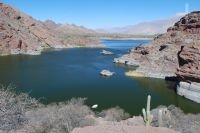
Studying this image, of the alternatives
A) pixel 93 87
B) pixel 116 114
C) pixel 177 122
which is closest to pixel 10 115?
pixel 177 122

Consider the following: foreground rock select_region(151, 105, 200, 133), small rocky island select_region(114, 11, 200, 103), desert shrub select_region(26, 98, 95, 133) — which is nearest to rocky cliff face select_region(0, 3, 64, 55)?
small rocky island select_region(114, 11, 200, 103)

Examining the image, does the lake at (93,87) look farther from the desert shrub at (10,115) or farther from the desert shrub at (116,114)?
the desert shrub at (10,115)

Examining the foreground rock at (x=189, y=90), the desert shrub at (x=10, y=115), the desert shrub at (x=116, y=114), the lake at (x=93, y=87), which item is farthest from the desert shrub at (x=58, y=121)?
the foreground rock at (x=189, y=90)

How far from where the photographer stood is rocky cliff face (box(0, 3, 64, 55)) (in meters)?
137

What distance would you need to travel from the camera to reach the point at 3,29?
465 ft

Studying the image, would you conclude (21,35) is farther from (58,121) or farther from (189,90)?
(58,121)

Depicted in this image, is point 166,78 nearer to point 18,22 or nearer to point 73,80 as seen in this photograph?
point 73,80

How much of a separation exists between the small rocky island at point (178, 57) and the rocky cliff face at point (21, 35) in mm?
48687

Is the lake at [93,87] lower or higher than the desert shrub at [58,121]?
lower

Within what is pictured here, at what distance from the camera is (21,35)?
511 feet

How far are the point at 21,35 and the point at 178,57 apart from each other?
104980mm

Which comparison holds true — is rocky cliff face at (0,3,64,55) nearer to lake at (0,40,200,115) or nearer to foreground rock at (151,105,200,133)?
lake at (0,40,200,115)

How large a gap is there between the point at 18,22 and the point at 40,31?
16.6 meters

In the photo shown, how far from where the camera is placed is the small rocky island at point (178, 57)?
56531mm
